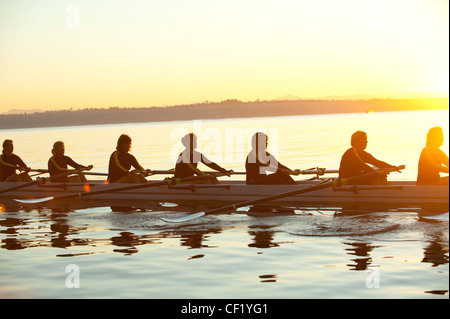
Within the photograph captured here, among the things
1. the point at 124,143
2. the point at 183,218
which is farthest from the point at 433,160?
the point at 124,143

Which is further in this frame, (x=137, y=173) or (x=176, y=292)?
(x=137, y=173)

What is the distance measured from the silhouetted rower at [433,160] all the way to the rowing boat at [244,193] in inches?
13.9

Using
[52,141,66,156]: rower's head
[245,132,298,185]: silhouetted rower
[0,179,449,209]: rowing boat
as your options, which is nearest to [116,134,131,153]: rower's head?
[0,179,449,209]: rowing boat

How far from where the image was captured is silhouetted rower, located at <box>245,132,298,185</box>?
17.1 m

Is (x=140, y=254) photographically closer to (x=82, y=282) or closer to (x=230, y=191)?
(x=82, y=282)

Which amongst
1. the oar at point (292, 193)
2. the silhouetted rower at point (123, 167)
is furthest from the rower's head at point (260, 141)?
the silhouetted rower at point (123, 167)

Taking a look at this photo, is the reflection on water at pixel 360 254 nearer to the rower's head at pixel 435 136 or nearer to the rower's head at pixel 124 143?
the rower's head at pixel 435 136

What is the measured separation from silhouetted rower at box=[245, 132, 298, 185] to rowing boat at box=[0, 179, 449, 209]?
0.36m

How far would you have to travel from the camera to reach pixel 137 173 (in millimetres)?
19391

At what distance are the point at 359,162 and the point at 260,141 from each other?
8.39 feet

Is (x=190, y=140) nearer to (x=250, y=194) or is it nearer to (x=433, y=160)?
(x=250, y=194)

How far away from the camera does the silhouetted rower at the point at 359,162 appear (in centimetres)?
1584
